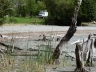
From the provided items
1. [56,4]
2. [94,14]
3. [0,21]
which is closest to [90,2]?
[94,14]

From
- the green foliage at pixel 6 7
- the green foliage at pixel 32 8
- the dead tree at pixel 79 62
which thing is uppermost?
the green foliage at pixel 6 7

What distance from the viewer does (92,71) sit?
11.1 m

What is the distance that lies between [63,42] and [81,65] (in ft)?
6.73

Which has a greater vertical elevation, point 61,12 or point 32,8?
point 61,12

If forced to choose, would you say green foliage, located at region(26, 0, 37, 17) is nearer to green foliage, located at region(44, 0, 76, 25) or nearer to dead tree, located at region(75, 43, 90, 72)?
green foliage, located at region(44, 0, 76, 25)

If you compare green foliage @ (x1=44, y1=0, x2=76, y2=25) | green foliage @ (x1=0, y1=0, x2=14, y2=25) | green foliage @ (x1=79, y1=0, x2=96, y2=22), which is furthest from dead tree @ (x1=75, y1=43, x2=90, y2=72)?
green foliage @ (x1=44, y1=0, x2=76, y2=25)

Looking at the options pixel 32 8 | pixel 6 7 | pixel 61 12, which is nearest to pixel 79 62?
pixel 6 7

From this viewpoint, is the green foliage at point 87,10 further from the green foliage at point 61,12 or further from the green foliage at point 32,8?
the green foliage at point 32,8

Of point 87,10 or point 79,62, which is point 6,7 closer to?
point 79,62

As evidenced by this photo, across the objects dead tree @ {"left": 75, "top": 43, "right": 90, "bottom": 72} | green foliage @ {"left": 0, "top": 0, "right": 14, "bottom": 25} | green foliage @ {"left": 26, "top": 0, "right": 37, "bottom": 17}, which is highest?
green foliage @ {"left": 0, "top": 0, "right": 14, "bottom": 25}

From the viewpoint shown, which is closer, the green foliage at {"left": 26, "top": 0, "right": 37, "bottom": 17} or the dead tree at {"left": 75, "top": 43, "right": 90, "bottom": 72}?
the dead tree at {"left": 75, "top": 43, "right": 90, "bottom": 72}

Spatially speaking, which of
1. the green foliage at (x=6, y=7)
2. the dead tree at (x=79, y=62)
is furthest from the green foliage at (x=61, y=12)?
the dead tree at (x=79, y=62)

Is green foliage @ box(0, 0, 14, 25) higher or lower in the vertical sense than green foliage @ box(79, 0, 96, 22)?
higher

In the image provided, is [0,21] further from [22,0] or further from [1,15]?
[22,0]
